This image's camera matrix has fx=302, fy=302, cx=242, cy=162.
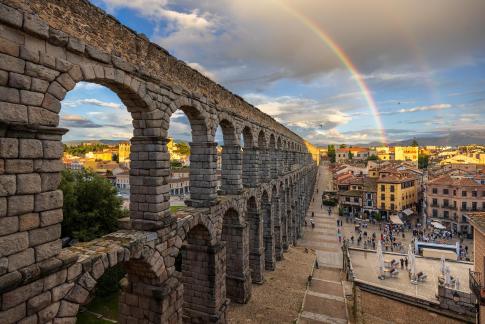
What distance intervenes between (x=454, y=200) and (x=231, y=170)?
145 feet

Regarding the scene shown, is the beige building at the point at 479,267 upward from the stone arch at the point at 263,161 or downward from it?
downward

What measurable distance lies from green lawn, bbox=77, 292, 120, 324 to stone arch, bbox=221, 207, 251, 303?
806 centimetres

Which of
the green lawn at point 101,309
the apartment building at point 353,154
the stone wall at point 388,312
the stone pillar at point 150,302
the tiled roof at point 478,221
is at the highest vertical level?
the apartment building at point 353,154

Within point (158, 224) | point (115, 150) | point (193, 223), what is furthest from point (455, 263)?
point (115, 150)

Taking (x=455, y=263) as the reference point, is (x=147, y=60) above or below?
above

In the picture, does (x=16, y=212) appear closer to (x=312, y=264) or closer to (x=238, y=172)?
(x=238, y=172)

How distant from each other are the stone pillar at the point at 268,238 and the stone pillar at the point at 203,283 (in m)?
9.83

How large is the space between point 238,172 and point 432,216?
43931 millimetres

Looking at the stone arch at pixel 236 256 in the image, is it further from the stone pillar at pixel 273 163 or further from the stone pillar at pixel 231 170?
the stone pillar at pixel 273 163

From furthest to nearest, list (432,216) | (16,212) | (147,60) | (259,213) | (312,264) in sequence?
(432,216) < (312,264) < (259,213) < (147,60) < (16,212)

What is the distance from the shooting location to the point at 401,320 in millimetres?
19375

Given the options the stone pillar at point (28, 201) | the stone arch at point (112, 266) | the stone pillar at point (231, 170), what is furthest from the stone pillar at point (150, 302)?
the stone pillar at point (231, 170)

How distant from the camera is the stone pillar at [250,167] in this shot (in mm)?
20406

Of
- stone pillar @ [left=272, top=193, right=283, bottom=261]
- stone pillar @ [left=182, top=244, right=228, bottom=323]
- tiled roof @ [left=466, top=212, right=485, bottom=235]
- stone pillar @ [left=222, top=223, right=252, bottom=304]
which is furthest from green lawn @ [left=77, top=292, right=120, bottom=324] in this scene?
tiled roof @ [left=466, top=212, right=485, bottom=235]
